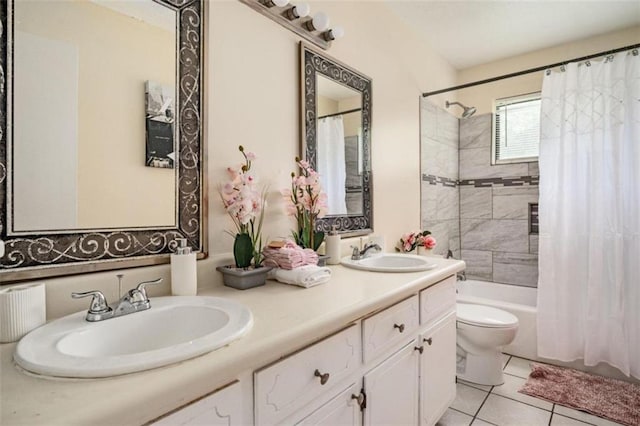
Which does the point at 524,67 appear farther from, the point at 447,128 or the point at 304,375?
the point at 304,375

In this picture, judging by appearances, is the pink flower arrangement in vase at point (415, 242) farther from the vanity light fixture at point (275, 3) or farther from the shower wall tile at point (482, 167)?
the vanity light fixture at point (275, 3)

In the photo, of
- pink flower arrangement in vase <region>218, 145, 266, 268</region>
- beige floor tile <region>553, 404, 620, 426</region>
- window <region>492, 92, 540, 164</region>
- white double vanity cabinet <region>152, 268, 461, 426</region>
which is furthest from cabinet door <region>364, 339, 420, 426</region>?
window <region>492, 92, 540, 164</region>

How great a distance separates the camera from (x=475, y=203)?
331 centimetres

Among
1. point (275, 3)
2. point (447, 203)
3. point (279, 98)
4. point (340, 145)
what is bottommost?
point (447, 203)

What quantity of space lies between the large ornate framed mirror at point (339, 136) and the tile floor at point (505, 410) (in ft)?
3.75

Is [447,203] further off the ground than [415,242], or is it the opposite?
[447,203]

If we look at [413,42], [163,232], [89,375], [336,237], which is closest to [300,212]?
[336,237]

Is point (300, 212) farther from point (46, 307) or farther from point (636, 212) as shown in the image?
point (636, 212)

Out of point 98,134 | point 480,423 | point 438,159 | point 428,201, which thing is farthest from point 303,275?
point 438,159

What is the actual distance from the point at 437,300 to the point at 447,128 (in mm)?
2114

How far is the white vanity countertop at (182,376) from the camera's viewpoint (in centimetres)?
49

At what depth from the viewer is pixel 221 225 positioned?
1.33 metres

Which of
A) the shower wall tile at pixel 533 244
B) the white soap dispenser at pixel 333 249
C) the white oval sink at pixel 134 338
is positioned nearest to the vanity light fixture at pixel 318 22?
the white soap dispenser at pixel 333 249

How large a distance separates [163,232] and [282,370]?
63cm
